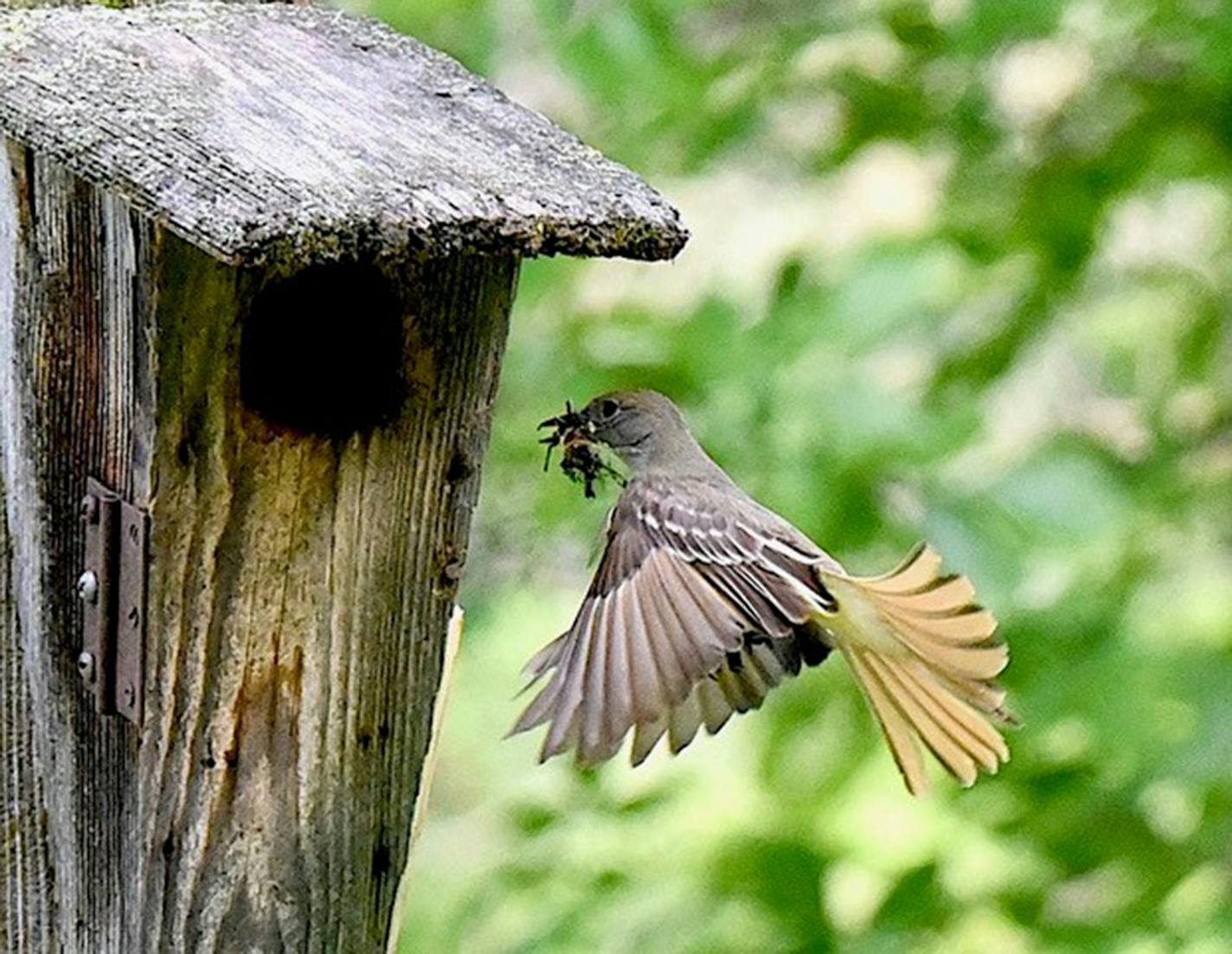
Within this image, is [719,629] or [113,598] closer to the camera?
[113,598]

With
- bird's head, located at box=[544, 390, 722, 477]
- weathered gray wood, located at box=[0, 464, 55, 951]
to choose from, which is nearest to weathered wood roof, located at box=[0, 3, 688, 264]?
weathered gray wood, located at box=[0, 464, 55, 951]

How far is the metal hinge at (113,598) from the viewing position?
183cm

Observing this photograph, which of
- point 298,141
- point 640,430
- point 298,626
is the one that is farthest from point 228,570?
point 640,430

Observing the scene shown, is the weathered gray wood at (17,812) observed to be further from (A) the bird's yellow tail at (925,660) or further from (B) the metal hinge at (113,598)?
(A) the bird's yellow tail at (925,660)

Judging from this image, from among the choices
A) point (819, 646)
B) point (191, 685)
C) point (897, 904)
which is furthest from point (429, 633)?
point (897, 904)

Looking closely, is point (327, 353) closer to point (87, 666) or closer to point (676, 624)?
point (87, 666)

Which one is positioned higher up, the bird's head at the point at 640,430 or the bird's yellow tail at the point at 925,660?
the bird's head at the point at 640,430

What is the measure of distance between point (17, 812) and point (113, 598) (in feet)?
1.13

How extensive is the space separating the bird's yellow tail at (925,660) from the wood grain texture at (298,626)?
567 mm

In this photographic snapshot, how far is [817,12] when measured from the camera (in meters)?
3.66

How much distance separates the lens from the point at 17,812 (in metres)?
2.09

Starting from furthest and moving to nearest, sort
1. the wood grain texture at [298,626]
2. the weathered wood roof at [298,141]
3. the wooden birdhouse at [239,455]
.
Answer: the wood grain texture at [298,626], the wooden birdhouse at [239,455], the weathered wood roof at [298,141]

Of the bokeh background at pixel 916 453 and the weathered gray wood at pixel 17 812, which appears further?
the bokeh background at pixel 916 453

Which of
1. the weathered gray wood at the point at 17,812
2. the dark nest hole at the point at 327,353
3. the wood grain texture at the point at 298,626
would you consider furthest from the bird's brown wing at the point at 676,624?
the weathered gray wood at the point at 17,812
